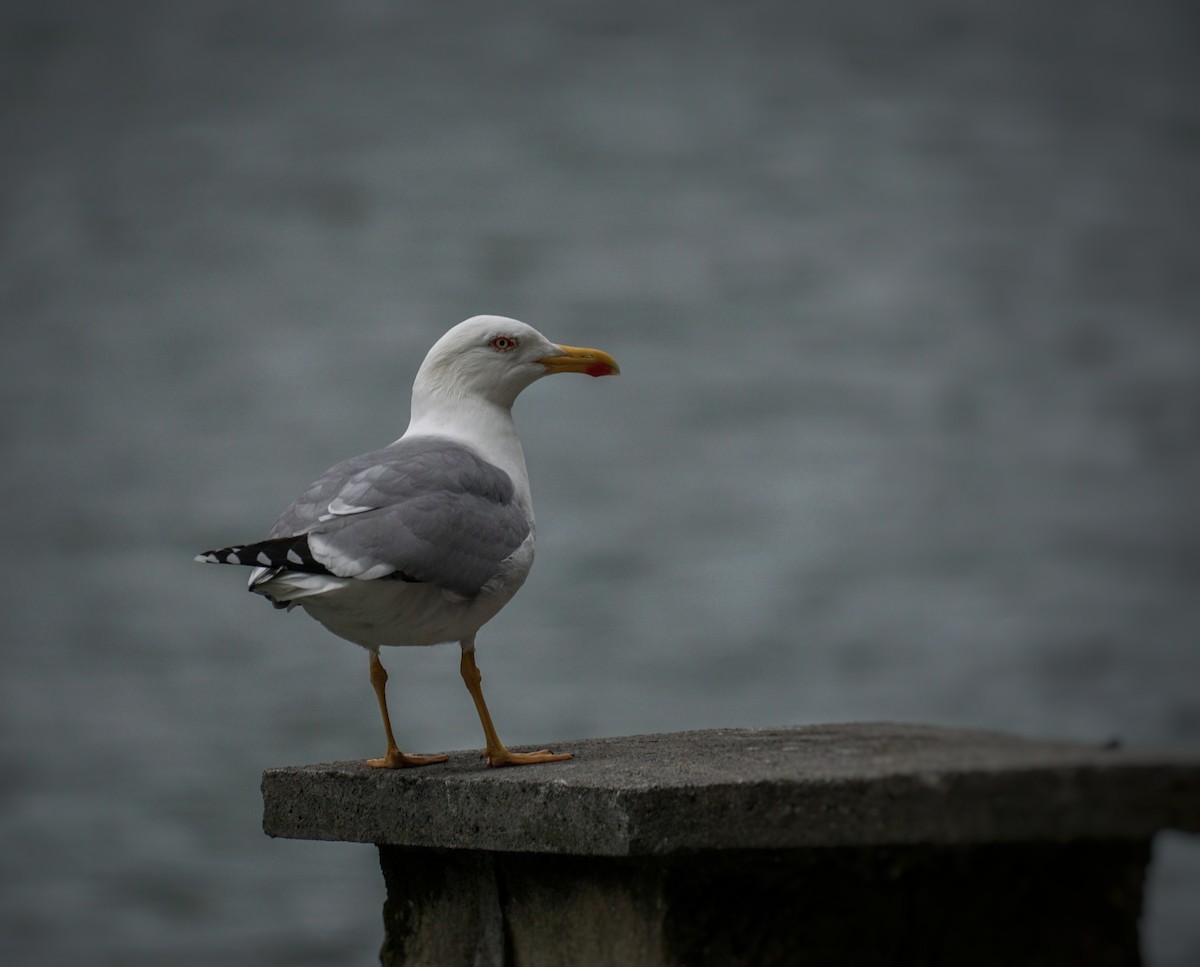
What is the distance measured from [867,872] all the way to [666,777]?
1.48 ft

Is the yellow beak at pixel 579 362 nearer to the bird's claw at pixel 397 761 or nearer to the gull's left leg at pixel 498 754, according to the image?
the gull's left leg at pixel 498 754

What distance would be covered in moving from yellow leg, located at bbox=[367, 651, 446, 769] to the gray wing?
1.55 ft

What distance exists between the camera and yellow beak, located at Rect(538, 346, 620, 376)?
4121mm

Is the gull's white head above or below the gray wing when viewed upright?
above

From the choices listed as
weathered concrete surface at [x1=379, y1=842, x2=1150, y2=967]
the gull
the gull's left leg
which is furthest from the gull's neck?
weathered concrete surface at [x1=379, y1=842, x2=1150, y2=967]

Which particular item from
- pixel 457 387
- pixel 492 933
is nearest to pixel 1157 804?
pixel 492 933

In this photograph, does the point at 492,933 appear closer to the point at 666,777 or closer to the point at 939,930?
the point at 666,777

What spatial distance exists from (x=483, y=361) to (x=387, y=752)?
1098 millimetres

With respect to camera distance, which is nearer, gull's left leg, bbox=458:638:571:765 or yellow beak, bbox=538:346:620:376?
gull's left leg, bbox=458:638:571:765

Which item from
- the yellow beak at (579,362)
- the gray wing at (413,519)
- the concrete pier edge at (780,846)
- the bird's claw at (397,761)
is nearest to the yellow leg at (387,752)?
the bird's claw at (397,761)

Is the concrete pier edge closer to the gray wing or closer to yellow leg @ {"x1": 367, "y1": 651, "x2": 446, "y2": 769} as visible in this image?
yellow leg @ {"x1": 367, "y1": 651, "x2": 446, "y2": 769}

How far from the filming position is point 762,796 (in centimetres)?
272

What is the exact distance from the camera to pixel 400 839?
3428 mm

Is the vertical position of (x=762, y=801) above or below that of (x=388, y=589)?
below
